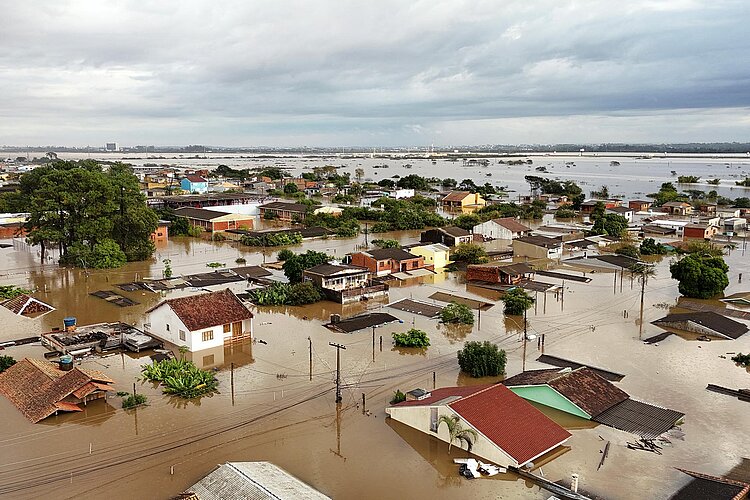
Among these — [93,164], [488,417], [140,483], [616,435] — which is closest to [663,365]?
[616,435]

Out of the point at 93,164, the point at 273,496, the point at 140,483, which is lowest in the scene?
the point at 140,483

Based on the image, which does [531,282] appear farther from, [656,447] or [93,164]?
[93,164]

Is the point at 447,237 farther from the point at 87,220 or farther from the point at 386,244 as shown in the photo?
the point at 87,220

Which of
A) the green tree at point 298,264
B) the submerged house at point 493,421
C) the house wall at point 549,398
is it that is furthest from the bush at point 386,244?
the submerged house at point 493,421

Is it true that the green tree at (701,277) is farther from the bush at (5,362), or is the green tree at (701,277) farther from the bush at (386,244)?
the bush at (5,362)

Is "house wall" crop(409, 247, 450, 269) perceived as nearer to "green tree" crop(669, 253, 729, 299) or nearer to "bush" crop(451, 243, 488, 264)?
"bush" crop(451, 243, 488, 264)

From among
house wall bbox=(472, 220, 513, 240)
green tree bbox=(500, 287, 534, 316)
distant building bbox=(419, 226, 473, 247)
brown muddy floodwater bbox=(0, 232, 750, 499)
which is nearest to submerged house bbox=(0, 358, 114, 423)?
brown muddy floodwater bbox=(0, 232, 750, 499)
